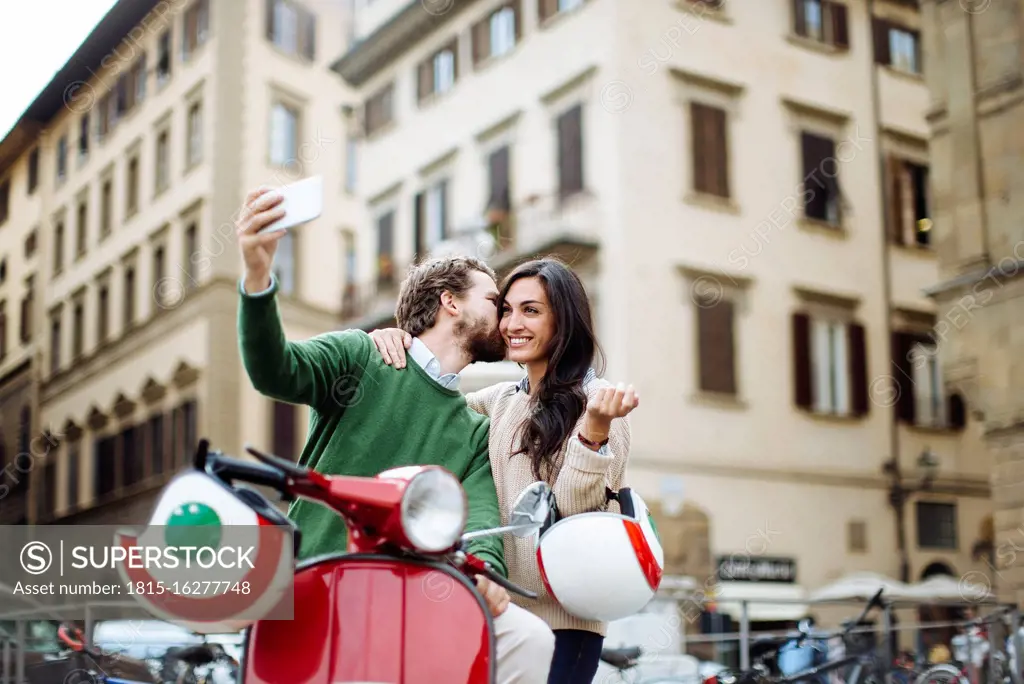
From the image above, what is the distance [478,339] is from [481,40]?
18.1m

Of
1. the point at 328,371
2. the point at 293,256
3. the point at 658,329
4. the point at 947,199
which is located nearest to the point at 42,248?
the point at 328,371

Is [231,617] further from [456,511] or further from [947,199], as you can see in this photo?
[947,199]

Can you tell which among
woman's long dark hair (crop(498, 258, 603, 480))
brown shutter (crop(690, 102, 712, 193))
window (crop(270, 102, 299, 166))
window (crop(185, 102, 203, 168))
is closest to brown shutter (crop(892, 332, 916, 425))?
brown shutter (crop(690, 102, 712, 193))

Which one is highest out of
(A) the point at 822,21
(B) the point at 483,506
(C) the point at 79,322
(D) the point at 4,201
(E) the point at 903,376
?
(A) the point at 822,21

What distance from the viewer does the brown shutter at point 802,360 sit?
750 inches

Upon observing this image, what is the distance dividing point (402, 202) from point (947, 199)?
421 inches

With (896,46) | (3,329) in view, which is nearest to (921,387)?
(896,46)

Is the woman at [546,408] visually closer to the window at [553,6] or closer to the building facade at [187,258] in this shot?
the window at [553,6]

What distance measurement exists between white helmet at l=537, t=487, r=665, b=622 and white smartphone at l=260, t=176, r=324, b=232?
0.77 meters

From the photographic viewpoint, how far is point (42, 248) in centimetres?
802

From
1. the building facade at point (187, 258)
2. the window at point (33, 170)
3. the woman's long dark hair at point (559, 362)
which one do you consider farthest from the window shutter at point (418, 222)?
the woman's long dark hair at point (559, 362)

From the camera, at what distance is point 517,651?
2.45m

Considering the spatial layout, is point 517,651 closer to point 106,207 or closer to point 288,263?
point 106,207

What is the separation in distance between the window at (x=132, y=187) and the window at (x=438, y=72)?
5.34 m
